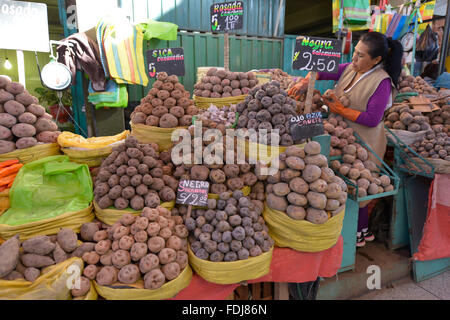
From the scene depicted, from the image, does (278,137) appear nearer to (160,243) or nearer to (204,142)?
(204,142)

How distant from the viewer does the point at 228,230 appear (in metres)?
1.57

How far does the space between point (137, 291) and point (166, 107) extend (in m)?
1.38

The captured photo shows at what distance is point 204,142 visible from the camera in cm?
190

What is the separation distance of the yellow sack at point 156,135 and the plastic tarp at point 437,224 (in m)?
2.50

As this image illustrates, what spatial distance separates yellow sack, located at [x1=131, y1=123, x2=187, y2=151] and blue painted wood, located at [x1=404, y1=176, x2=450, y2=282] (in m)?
2.42

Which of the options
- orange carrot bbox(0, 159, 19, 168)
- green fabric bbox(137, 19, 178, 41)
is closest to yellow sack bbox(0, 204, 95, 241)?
orange carrot bbox(0, 159, 19, 168)

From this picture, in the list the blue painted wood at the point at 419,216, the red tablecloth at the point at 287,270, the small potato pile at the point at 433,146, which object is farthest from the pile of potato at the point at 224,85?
the blue painted wood at the point at 419,216

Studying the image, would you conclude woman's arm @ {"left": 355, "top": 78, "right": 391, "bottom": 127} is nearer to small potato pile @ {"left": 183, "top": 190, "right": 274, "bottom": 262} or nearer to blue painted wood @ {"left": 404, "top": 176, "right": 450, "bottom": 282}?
blue painted wood @ {"left": 404, "top": 176, "right": 450, "bottom": 282}

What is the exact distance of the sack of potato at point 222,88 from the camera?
8.09ft

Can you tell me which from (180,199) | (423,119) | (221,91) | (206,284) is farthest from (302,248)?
(423,119)

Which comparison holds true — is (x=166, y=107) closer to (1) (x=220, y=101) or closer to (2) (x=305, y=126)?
(1) (x=220, y=101)

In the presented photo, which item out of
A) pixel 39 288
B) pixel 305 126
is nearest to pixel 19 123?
pixel 39 288

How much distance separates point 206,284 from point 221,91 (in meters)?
1.65

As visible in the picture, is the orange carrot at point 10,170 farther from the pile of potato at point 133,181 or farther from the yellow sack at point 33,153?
the pile of potato at point 133,181
